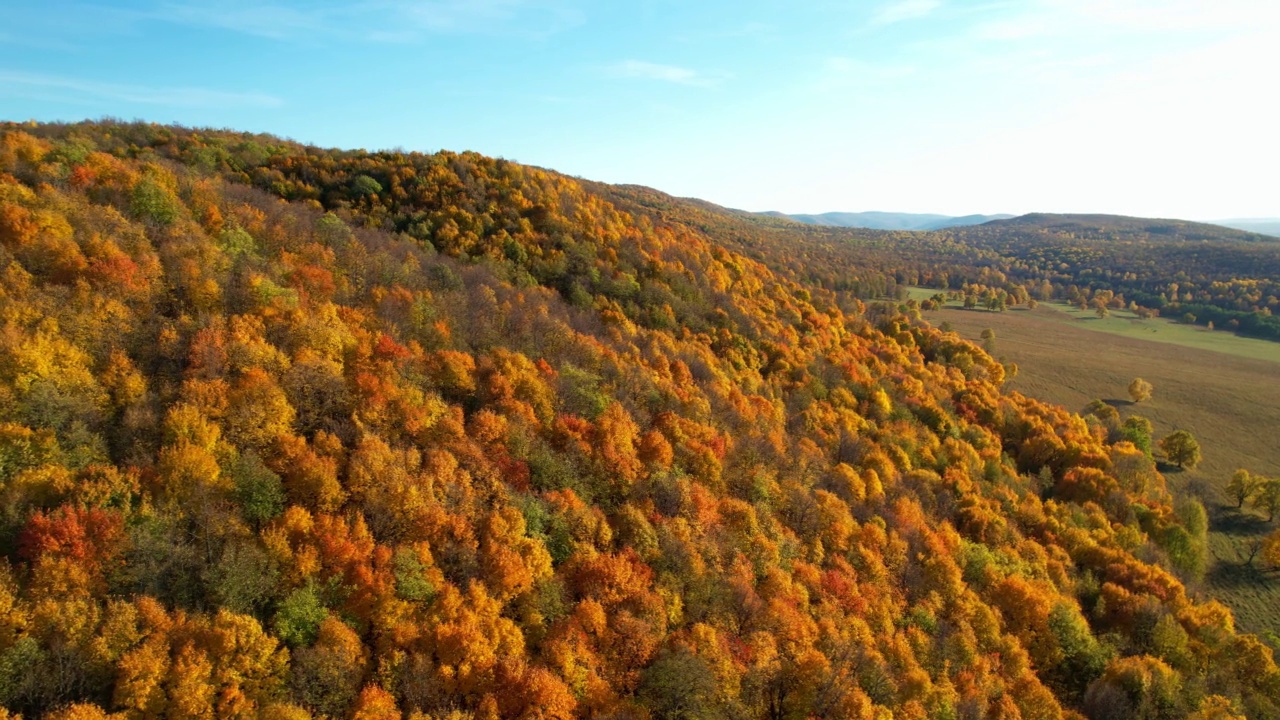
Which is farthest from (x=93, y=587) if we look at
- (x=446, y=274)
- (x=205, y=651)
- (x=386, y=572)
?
(x=446, y=274)

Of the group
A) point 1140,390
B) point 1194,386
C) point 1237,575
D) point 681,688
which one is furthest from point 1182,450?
point 681,688

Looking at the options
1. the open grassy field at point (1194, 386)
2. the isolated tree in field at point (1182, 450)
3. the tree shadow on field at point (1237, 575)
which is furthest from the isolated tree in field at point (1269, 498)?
the tree shadow on field at point (1237, 575)

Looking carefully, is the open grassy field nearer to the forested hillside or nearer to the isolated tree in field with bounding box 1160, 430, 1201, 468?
the isolated tree in field with bounding box 1160, 430, 1201, 468

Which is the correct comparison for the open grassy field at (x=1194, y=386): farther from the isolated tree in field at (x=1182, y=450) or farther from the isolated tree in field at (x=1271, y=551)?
the isolated tree in field at (x=1271, y=551)

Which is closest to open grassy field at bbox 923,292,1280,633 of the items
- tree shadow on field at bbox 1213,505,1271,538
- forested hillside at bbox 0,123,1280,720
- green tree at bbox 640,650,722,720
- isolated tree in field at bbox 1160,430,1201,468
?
tree shadow on field at bbox 1213,505,1271,538

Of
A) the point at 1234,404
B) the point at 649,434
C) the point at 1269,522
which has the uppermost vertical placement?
the point at 649,434

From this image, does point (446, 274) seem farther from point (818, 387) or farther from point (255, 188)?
point (818, 387)

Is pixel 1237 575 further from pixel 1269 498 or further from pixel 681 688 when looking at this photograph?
pixel 681 688

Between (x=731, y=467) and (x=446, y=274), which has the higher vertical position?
(x=446, y=274)

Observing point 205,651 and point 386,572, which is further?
point 386,572
